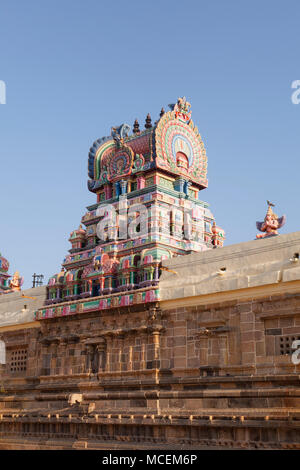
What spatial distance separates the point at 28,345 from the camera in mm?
29922

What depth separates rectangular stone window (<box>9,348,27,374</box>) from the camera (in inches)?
1186

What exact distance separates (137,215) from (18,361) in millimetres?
10137

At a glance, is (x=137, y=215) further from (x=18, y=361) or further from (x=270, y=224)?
(x=18, y=361)

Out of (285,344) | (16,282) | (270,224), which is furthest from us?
(16,282)

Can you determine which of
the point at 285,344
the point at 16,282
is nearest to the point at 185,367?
the point at 285,344

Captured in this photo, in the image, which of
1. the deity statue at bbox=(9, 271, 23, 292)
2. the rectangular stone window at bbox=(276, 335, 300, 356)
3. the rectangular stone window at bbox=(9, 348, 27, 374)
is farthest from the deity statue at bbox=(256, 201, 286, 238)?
the deity statue at bbox=(9, 271, 23, 292)

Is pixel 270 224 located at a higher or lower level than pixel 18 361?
higher

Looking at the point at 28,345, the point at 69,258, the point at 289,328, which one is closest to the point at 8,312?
the point at 28,345

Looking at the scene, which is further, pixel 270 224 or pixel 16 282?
pixel 16 282

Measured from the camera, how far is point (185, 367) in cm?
2302

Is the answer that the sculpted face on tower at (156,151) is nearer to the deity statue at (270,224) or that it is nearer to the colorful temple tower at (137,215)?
the colorful temple tower at (137,215)

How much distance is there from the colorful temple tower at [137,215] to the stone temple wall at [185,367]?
1358 millimetres

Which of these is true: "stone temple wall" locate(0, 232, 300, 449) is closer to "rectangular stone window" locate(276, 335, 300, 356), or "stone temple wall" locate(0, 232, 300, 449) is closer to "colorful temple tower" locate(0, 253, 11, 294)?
"rectangular stone window" locate(276, 335, 300, 356)

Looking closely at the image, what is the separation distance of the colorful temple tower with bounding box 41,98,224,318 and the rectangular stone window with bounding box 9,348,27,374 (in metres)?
2.88
